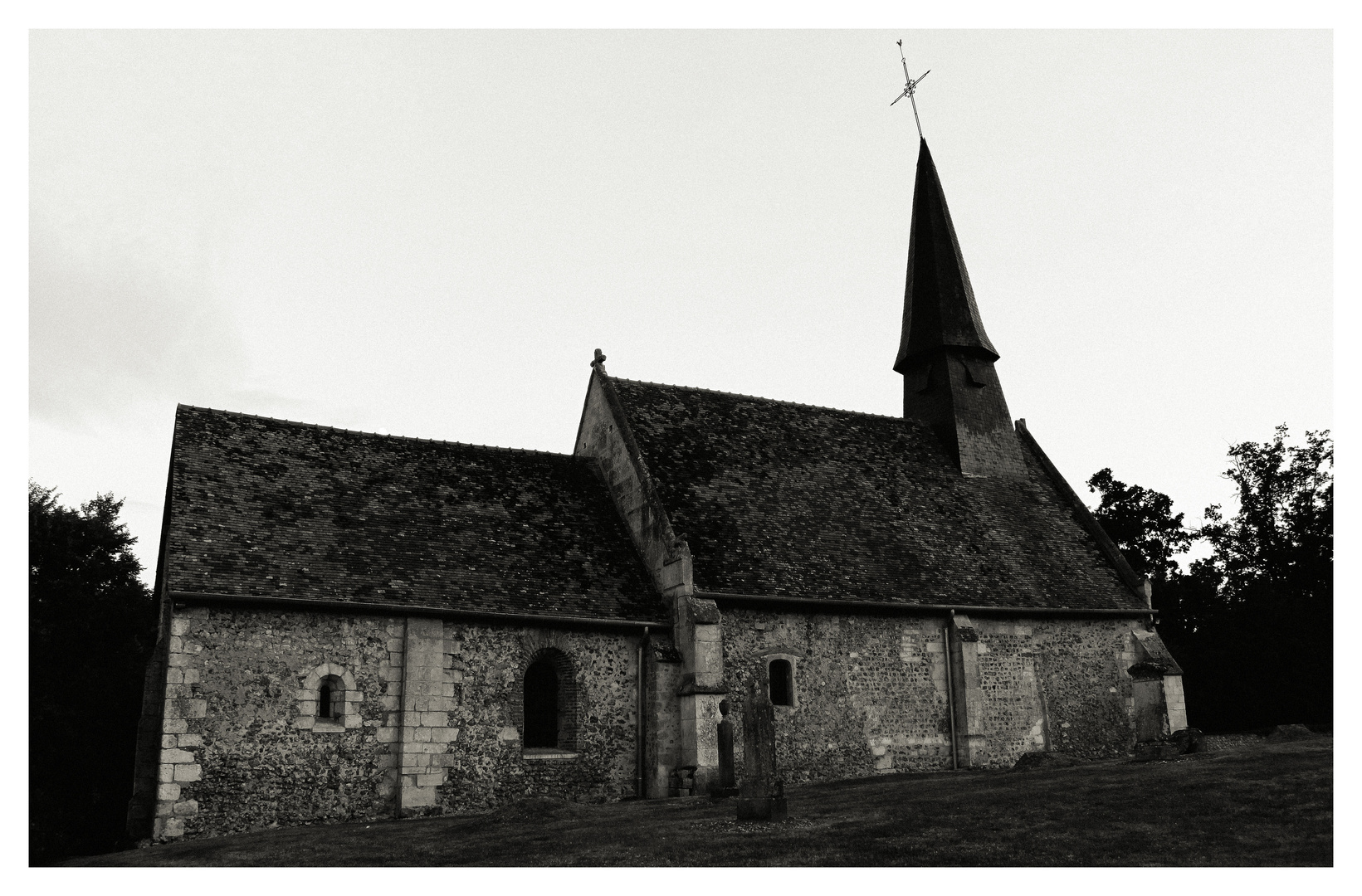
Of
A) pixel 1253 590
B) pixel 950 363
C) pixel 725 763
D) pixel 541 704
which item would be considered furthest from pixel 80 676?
pixel 1253 590

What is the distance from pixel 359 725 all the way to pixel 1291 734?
19575 millimetres

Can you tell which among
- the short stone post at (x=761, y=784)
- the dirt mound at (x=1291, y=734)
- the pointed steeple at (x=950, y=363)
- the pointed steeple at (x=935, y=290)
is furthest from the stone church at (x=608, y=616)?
the short stone post at (x=761, y=784)

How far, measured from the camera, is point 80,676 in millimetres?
26234

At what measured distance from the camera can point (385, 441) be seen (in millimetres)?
24375

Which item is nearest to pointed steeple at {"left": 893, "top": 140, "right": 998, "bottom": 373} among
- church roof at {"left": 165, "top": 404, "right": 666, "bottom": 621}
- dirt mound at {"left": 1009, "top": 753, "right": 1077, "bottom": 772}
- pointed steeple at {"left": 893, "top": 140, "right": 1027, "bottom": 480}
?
pointed steeple at {"left": 893, "top": 140, "right": 1027, "bottom": 480}

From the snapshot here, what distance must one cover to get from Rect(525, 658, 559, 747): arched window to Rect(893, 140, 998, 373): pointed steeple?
15.2 metres

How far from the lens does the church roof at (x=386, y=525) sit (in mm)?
19406

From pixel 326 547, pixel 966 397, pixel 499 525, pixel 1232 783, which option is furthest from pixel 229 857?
pixel 966 397

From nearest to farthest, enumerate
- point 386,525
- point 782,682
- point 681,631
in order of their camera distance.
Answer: point 681,631 → point 386,525 → point 782,682

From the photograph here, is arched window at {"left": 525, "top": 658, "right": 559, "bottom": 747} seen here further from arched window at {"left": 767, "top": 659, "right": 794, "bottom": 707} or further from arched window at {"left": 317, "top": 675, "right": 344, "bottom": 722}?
arched window at {"left": 767, "top": 659, "right": 794, "bottom": 707}

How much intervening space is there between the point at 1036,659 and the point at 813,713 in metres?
6.00

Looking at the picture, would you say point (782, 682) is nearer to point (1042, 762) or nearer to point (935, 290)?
point (1042, 762)

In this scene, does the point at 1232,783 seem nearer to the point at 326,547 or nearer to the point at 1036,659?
the point at 1036,659

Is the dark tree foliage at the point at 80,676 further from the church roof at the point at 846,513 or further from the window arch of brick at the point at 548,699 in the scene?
the church roof at the point at 846,513
